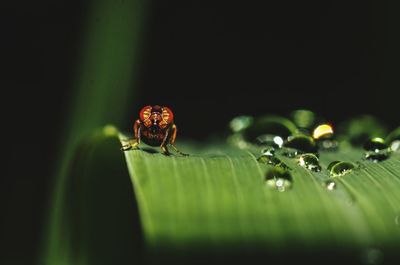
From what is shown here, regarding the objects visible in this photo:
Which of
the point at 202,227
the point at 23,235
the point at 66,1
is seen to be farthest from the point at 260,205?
the point at 66,1

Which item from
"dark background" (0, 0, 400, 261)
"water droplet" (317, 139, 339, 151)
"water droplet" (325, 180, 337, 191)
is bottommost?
"water droplet" (325, 180, 337, 191)

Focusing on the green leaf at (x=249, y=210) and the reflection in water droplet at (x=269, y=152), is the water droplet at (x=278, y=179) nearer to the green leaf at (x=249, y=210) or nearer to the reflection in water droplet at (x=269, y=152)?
the green leaf at (x=249, y=210)

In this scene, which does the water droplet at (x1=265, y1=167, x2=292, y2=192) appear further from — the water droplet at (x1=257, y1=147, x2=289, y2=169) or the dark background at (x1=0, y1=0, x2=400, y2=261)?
the dark background at (x1=0, y1=0, x2=400, y2=261)

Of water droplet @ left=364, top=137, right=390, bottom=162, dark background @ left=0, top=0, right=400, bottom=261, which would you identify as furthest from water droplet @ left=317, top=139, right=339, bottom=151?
dark background @ left=0, top=0, right=400, bottom=261

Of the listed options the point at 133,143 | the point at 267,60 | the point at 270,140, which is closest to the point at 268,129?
the point at 270,140

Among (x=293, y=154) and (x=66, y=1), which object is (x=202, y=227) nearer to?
(x=293, y=154)

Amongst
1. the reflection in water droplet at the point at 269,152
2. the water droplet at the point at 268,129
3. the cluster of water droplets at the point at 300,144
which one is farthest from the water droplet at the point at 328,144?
the reflection in water droplet at the point at 269,152

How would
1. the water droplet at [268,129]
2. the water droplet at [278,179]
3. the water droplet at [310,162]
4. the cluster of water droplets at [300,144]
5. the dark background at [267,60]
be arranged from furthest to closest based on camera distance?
the dark background at [267,60] → the water droplet at [268,129] → the water droplet at [310,162] → the cluster of water droplets at [300,144] → the water droplet at [278,179]
